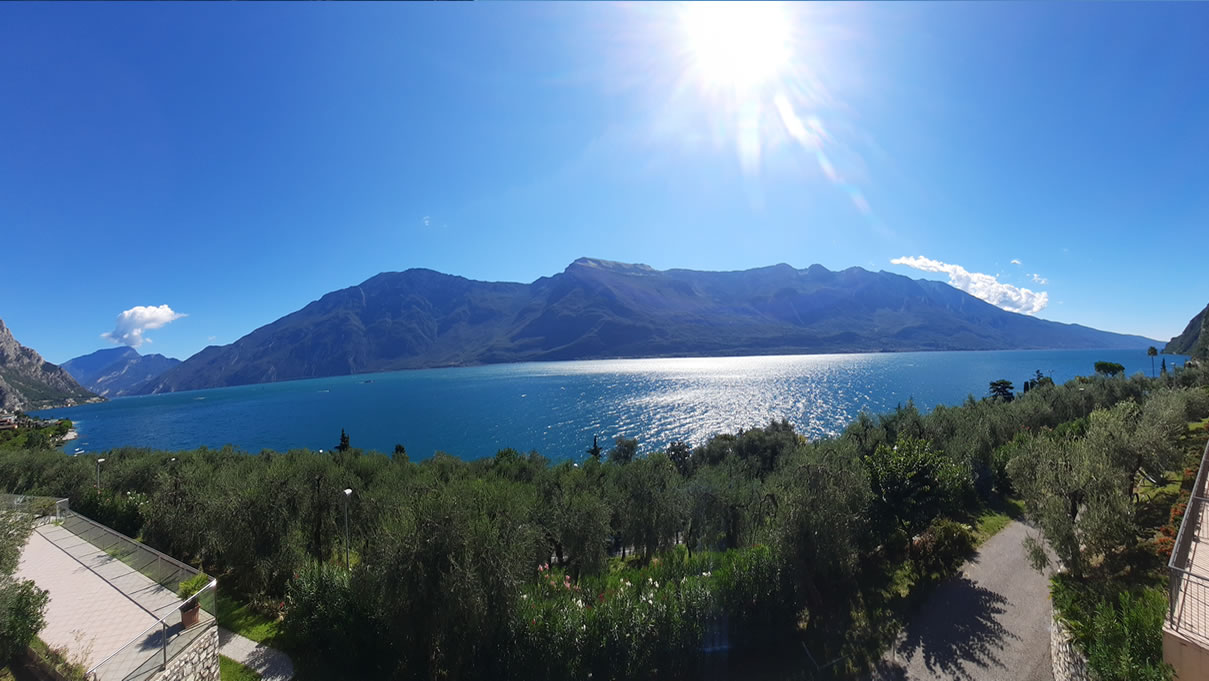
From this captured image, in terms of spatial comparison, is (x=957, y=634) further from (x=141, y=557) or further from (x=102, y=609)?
(x=141, y=557)

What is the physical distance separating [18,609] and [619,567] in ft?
78.1

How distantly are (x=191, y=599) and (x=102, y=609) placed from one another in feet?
18.3

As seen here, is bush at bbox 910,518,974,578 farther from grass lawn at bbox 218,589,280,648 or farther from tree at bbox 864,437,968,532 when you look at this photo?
grass lawn at bbox 218,589,280,648

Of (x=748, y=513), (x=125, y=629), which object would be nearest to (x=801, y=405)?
(x=748, y=513)

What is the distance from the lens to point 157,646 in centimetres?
1280

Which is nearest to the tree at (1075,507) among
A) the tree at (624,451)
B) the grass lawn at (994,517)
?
the grass lawn at (994,517)

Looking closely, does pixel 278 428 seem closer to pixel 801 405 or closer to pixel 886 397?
pixel 801 405

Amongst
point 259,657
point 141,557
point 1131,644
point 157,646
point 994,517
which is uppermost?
point 141,557

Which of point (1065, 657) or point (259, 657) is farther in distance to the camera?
point (259, 657)

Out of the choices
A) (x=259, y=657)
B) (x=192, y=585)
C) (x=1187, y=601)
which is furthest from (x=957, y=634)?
(x=192, y=585)

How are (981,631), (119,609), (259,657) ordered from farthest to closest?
(259,657) → (119,609) → (981,631)

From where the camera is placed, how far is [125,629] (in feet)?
48.1

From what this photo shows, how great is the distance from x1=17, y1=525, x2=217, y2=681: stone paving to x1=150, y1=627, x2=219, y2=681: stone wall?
0.29m

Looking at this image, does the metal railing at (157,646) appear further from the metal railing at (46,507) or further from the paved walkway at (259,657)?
the metal railing at (46,507)
